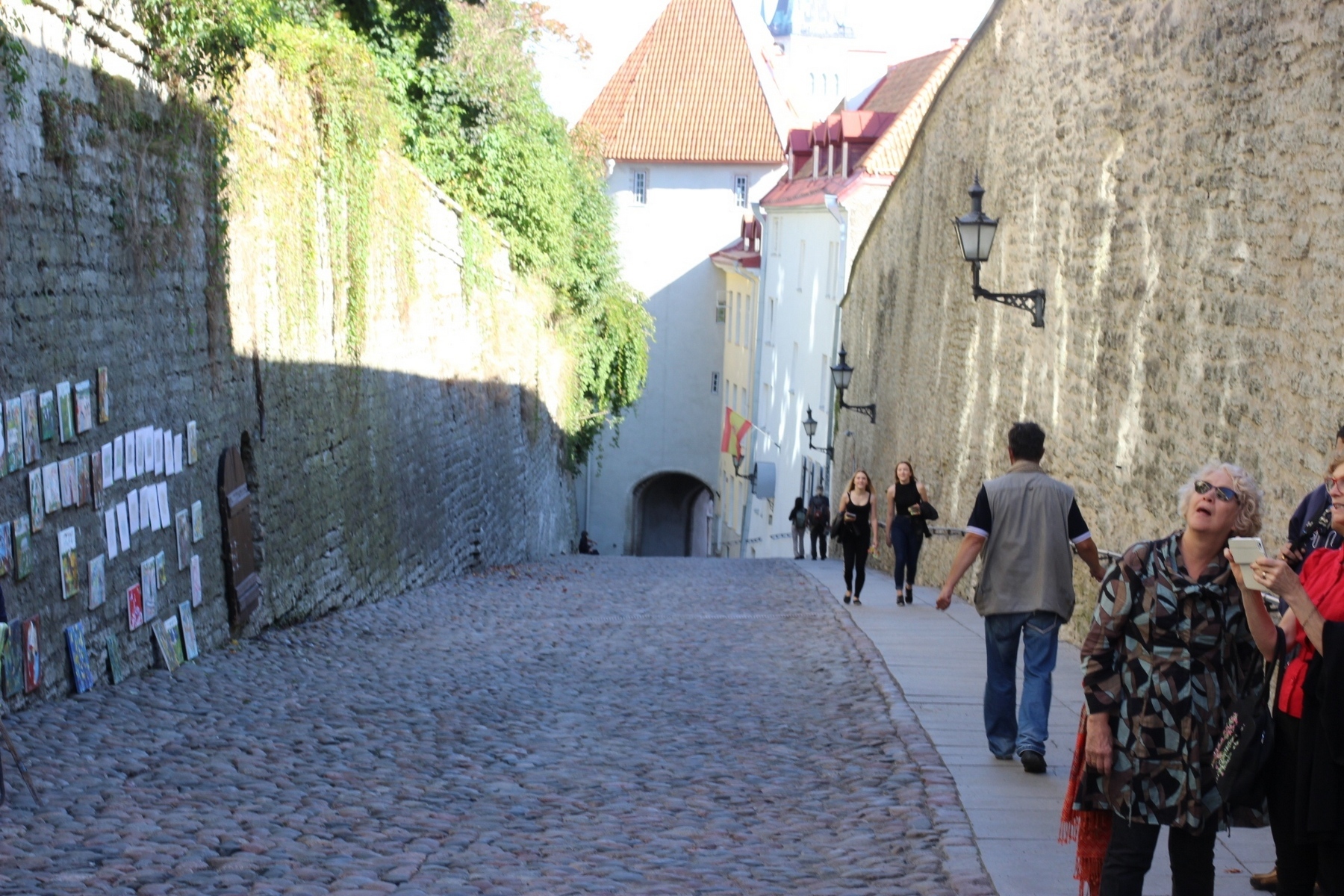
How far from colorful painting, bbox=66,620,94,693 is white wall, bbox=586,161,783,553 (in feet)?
127

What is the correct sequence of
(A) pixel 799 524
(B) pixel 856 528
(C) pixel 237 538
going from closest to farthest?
(C) pixel 237 538 → (B) pixel 856 528 → (A) pixel 799 524

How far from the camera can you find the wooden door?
9648 mm

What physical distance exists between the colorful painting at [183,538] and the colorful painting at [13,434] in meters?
2.10

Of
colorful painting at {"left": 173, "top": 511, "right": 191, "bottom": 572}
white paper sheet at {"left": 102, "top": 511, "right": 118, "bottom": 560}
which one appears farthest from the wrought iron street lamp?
white paper sheet at {"left": 102, "top": 511, "right": 118, "bottom": 560}

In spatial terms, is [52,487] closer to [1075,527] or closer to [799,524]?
[1075,527]

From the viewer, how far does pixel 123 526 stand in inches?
319

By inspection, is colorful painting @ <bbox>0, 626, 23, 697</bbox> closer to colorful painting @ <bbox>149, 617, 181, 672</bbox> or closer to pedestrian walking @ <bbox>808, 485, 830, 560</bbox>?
colorful painting @ <bbox>149, 617, 181, 672</bbox>

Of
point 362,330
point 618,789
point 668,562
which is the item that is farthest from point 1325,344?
point 668,562

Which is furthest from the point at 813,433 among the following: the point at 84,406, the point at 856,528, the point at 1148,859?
the point at 1148,859

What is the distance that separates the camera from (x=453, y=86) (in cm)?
2077

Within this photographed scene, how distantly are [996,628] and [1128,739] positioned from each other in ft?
8.47

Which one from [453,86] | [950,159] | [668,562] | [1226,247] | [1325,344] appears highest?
[453,86]

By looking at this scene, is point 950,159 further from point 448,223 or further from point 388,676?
point 388,676

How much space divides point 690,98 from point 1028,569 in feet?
139
